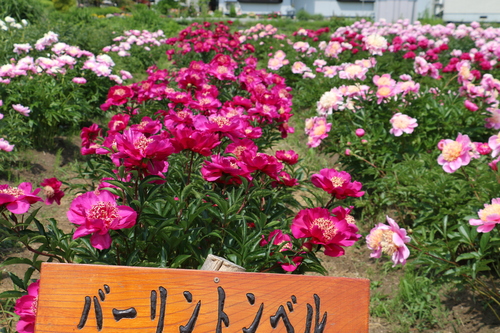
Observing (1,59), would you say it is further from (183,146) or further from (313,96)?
(183,146)

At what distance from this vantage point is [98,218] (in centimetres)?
114

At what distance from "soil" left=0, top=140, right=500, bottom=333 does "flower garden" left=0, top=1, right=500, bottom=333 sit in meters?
0.03

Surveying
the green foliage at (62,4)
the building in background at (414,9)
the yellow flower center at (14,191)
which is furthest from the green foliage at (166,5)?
the yellow flower center at (14,191)

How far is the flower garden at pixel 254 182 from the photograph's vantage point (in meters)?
1.35

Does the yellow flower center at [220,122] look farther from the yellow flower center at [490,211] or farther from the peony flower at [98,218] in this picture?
the yellow flower center at [490,211]

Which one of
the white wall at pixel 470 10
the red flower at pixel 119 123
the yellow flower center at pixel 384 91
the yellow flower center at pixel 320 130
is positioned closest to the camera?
the red flower at pixel 119 123

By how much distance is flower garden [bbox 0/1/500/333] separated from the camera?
1346mm

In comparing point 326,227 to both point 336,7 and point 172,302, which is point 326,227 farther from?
point 336,7

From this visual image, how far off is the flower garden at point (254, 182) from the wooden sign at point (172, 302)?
12cm

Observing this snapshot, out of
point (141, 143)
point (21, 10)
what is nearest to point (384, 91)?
point (141, 143)

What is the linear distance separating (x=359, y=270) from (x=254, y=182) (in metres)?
1.58

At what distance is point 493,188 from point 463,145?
0.35 meters

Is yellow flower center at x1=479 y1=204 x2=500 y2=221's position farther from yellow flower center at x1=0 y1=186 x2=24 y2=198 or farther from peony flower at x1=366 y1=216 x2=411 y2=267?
yellow flower center at x1=0 y1=186 x2=24 y2=198

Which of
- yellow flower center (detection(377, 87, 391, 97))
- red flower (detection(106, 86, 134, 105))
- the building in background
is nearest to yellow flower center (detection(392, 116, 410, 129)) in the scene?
yellow flower center (detection(377, 87, 391, 97))
